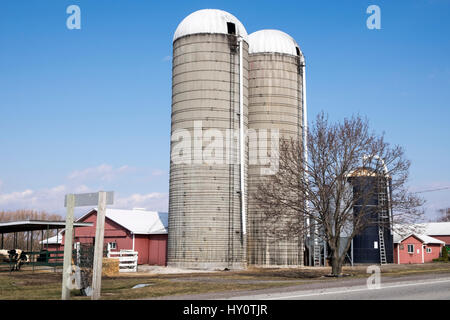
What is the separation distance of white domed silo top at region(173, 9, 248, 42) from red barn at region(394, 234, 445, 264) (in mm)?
28656

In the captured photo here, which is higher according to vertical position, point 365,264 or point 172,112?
point 172,112

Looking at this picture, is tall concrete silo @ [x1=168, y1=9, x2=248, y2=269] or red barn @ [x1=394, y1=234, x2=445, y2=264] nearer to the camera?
tall concrete silo @ [x1=168, y1=9, x2=248, y2=269]

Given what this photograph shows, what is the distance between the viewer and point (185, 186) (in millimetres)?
37688

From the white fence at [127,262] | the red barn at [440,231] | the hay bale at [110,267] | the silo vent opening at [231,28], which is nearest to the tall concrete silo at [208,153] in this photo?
the silo vent opening at [231,28]

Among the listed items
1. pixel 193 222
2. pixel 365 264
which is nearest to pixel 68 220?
pixel 193 222

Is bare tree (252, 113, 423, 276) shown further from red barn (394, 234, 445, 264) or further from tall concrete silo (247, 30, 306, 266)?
red barn (394, 234, 445, 264)

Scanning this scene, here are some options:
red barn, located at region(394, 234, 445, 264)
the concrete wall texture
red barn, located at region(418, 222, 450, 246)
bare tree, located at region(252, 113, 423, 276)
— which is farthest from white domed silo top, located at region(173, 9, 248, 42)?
red barn, located at region(418, 222, 450, 246)

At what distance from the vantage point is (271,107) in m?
42.0

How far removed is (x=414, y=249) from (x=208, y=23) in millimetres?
36078

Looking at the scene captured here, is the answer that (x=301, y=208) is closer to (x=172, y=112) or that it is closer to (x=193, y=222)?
(x=193, y=222)

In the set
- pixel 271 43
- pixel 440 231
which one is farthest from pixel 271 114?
pixel 440 231

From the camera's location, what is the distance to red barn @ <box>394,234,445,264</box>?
184 ft

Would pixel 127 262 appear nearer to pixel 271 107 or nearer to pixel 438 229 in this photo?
pixel 271 107
